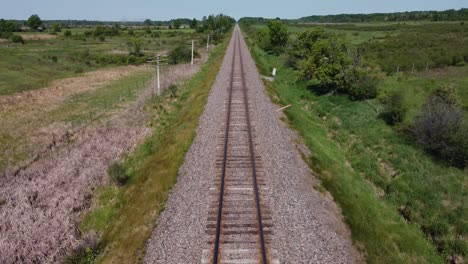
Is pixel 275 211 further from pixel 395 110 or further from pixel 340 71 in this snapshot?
pixel 340 71

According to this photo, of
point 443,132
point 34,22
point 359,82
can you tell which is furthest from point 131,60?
point 34,22

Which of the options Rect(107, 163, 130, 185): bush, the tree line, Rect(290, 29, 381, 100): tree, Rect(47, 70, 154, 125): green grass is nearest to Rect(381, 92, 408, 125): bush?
the tree line

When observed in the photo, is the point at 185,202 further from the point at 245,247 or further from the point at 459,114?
the point at 459,114

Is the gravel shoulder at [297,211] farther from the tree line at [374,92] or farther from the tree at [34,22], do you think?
the tree at [34,22]

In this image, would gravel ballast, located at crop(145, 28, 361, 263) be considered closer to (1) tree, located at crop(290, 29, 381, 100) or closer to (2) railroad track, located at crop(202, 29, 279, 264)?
(2) railroad track, located at crop(202, 29, 279, 264)

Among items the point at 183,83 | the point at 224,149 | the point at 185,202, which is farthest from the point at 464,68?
the point at 185,202

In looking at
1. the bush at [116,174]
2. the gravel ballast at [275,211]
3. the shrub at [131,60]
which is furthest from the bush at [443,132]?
the shrub at [131,60]
